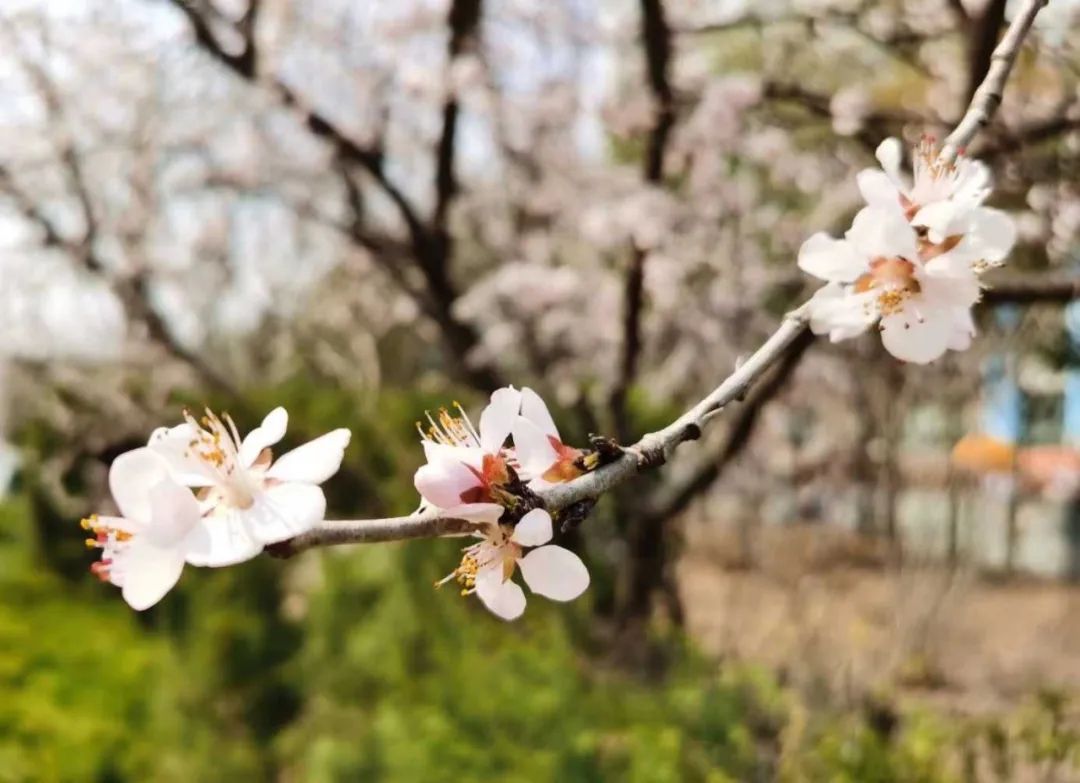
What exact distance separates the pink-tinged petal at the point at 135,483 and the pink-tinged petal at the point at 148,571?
2 cm

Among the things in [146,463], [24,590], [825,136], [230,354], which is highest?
[230,354]

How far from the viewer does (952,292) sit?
0.86 metres

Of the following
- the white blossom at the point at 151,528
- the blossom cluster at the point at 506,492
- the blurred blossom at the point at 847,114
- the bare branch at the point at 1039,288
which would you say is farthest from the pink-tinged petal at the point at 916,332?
the blurred blossom at the point at 847,114

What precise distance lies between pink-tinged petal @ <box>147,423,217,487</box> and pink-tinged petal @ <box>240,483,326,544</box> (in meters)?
0.05

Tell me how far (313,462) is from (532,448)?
0.16 meters

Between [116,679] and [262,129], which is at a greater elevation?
[262,129]

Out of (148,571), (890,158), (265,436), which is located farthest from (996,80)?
(148,571)

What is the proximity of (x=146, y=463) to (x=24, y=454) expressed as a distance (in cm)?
548

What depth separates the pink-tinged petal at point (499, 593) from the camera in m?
0.74

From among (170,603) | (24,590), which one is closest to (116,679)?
(170,603)

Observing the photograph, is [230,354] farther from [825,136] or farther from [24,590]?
[825,136]

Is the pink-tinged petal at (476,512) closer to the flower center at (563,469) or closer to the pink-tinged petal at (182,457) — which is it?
the flower center at (563,469)

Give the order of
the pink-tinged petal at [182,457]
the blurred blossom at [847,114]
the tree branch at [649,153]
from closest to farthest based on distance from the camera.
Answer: the pink-tinged petal at [182,457] < the blurred blossom at [847,114] < the tree branch at [649,153]

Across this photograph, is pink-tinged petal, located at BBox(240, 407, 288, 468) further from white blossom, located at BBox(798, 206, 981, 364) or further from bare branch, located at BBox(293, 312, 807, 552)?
white blossom, located at BBox(798, 206, 981, 364)
